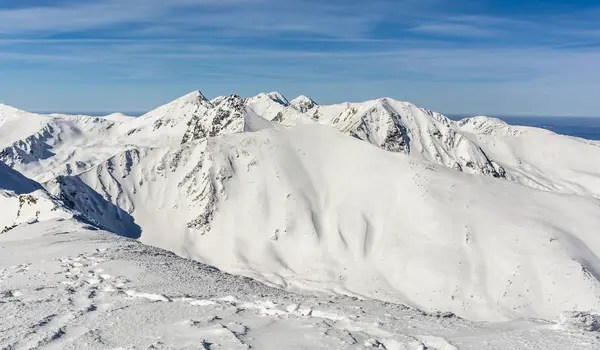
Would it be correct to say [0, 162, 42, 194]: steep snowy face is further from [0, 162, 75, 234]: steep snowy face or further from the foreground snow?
the foreground snow

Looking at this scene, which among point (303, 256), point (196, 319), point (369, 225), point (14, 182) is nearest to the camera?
point (196, 319)

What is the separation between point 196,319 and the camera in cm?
2175

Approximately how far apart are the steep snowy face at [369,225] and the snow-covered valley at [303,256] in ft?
1.62

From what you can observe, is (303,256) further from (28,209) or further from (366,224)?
(28,209)

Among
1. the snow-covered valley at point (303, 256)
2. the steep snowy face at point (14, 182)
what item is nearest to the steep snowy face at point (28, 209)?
the snow-covered valley at point (303, 256)

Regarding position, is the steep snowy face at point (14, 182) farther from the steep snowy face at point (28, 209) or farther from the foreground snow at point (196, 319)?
the foreground snow at point (196, 319)

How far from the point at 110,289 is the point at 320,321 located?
12652 mm

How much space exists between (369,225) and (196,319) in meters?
134

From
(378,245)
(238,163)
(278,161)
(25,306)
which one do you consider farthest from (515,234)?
(25,306)

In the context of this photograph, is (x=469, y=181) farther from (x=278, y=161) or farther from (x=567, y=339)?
(x=567, y=339)

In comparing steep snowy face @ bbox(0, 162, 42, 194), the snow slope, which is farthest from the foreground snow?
steep snowy face @ bbox(0, 162, 42, 194)

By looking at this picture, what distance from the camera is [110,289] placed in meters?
27.2

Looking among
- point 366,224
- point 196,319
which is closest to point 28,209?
point 196,319

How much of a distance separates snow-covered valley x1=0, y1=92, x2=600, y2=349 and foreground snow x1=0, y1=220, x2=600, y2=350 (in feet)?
0.40
